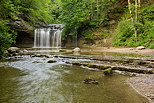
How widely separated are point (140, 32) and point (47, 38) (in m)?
15.7

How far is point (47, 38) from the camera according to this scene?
2281 cm

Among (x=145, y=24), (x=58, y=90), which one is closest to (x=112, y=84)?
(x=58, y=90)

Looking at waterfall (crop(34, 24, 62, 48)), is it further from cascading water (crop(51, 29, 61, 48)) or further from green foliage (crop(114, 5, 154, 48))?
green foliage (crop(114, 5, 154, 48))

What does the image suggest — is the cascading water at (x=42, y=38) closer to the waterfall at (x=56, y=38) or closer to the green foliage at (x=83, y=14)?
the waterfall at (x=56, y=38)

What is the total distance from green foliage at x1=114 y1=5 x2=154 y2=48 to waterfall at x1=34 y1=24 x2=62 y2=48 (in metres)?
11.2

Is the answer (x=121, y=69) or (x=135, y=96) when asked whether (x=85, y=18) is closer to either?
(x=121, y=69)

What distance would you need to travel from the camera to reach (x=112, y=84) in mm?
3619

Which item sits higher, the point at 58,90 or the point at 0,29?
the point at 0,29

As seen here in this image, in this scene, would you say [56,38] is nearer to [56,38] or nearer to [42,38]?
[56,38]

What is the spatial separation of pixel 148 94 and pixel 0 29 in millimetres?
8357

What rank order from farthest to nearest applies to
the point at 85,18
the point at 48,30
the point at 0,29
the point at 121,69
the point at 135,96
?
the point at 48,30 → the point at 85,18 → the point at 0,29 → the point at 121,69 → the point at 135,96

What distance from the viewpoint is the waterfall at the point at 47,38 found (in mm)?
22094

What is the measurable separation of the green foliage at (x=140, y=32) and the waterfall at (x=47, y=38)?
11.2 meters

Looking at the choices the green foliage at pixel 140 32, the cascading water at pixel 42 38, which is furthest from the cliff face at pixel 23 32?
the green foliage at pixel 140 32
